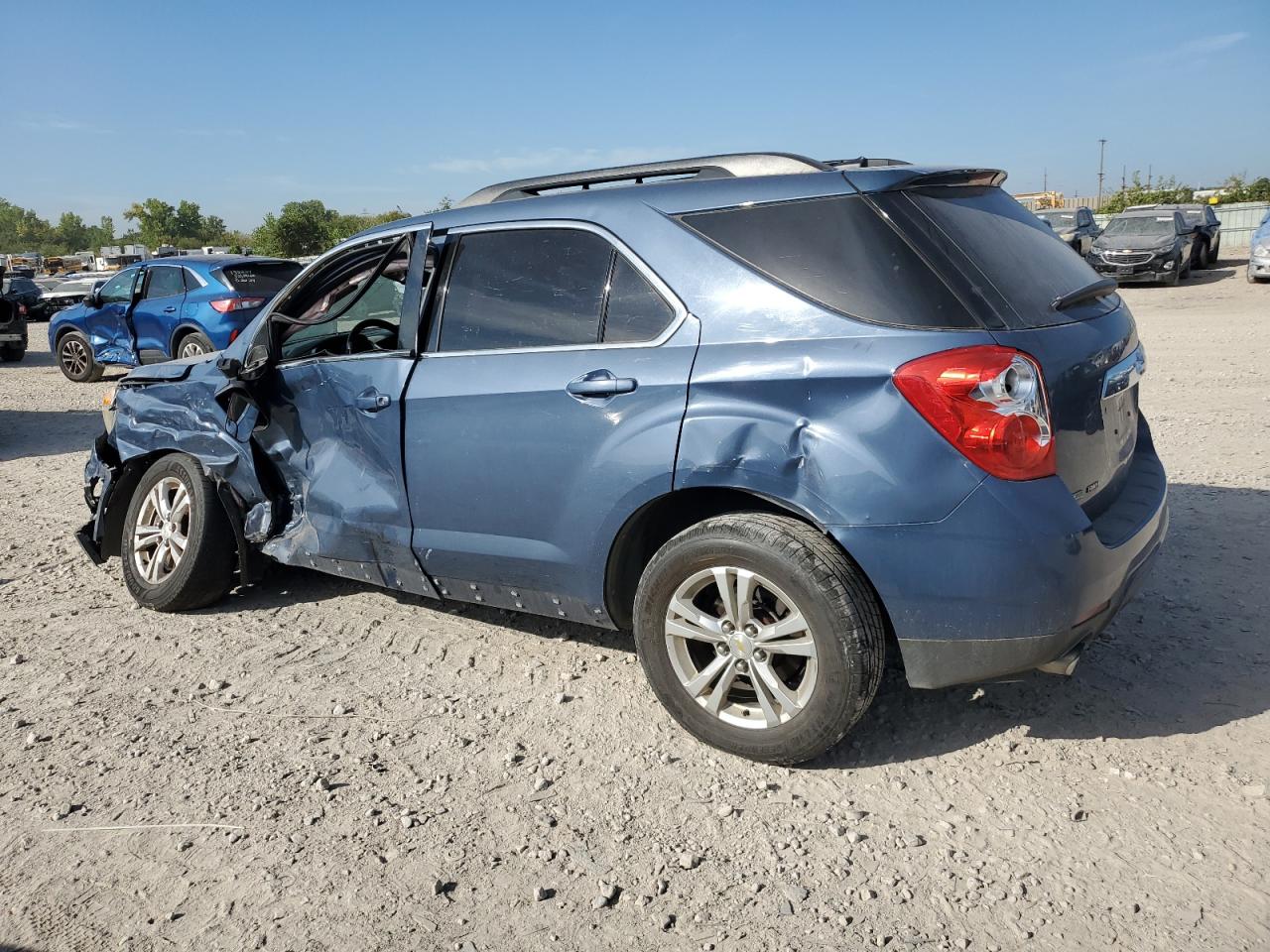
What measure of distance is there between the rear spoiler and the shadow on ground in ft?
27.1

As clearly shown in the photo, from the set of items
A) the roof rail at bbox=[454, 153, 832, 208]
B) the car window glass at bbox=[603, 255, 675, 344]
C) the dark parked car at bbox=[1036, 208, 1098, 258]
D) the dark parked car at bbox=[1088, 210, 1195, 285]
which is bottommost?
the dark parked car at bbox=[1088, 210, 1195, 285]

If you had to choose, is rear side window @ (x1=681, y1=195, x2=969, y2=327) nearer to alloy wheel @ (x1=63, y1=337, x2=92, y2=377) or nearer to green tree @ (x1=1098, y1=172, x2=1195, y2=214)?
alloy wheel @ (x1=63, y1=337, x2=92, y2=377)

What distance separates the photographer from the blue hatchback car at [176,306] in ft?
41.2

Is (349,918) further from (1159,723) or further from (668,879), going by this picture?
(1159,723)

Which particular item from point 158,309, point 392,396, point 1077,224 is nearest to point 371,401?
point 392,396

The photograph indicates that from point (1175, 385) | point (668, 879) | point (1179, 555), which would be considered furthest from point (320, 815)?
point (1175, 385)

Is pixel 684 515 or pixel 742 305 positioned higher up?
pixel 742 305

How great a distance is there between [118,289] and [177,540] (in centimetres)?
1071

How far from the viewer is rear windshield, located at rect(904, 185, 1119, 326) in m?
3.14

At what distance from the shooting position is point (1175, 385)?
9898mm

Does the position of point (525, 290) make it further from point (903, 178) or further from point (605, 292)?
point (903, 178)

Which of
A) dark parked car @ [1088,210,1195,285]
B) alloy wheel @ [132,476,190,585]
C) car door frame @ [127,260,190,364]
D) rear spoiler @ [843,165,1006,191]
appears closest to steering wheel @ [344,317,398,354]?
alloy wheel @ [132,476,190,585]

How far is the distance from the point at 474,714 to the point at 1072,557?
2.15 meters

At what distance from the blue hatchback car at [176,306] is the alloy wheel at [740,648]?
9859mm
